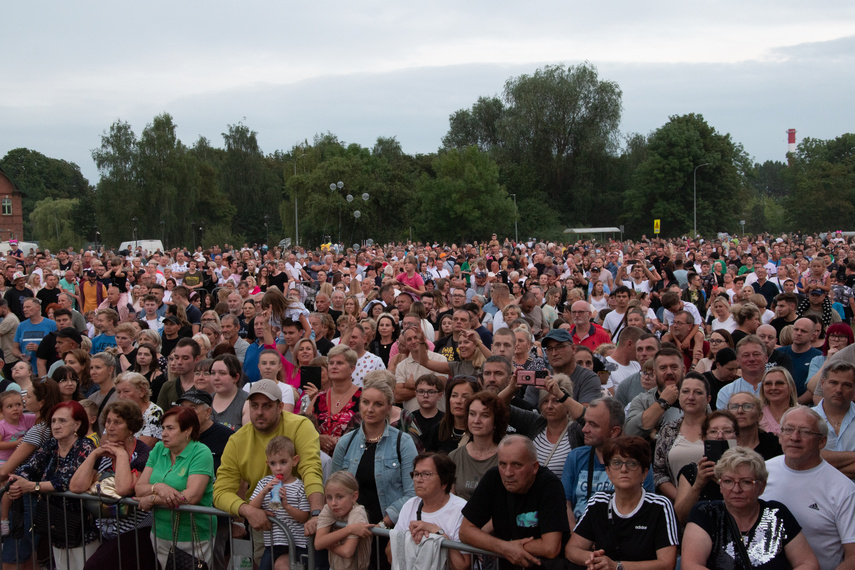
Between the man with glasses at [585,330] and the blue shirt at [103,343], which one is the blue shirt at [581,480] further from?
the blue shirt at [103,343]

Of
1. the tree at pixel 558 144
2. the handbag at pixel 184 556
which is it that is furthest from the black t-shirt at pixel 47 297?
the tree at pixel 558 144

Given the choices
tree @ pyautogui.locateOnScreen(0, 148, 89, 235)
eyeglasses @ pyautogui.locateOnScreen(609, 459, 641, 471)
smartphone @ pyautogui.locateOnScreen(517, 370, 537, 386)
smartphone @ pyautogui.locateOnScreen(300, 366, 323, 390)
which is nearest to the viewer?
eyeglasses @ pyautogui.locateOnScreen(609, 459, 641, 471)

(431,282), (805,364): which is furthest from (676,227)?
(805,364)

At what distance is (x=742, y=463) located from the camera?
381 cm

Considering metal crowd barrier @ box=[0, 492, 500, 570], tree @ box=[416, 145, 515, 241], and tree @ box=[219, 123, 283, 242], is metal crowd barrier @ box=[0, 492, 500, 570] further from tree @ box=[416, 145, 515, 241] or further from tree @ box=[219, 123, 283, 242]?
tree @ box=[219, 123, 283, 242]

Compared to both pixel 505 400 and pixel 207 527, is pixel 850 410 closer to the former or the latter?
pixel 505 400

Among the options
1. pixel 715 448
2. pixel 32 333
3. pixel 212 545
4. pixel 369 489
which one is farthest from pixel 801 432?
pixel 32 333

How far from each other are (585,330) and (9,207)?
86.4 m

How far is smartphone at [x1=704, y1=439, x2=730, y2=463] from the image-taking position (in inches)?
163

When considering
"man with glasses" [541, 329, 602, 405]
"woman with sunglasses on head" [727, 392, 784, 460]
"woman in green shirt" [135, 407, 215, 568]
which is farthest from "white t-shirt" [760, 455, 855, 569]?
"woman in green shirt" [135, 407, 215, 568]

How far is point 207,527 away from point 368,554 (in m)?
1.14

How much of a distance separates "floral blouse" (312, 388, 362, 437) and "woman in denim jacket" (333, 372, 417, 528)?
835 mm

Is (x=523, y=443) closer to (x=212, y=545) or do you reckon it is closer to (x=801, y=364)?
(x=212, y=545)

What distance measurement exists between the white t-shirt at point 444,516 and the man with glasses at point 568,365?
70.4 inches
